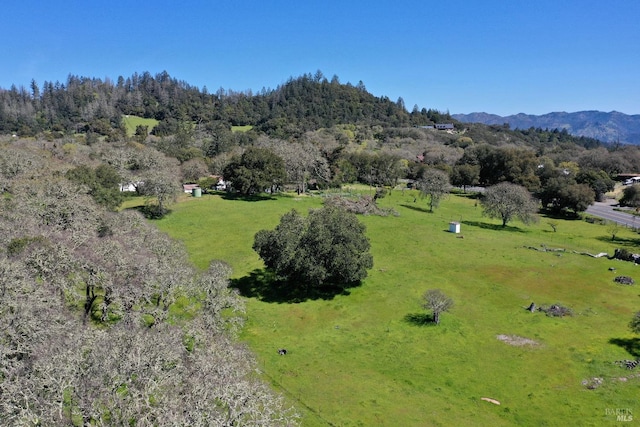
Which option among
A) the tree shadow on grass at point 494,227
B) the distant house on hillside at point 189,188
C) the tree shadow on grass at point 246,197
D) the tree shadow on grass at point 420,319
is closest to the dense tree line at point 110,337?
the tree shadow on grass at point 420,319

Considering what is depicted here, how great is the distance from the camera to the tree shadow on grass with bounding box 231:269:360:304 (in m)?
44.5

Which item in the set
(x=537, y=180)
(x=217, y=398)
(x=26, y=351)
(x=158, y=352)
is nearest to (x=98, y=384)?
(x=158, y=352)

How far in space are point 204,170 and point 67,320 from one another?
87234 mm

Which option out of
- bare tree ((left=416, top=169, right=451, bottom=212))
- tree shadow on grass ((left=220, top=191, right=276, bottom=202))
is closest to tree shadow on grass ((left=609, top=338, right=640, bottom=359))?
bare tree ((left=416, top=169, right=451, bottom=212))

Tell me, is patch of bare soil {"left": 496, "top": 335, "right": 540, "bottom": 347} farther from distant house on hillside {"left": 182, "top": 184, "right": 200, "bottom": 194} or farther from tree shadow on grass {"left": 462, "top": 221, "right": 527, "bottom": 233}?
distant house on hillside {"left": 182, "top": 184, "right": 200, "bottom": 194}

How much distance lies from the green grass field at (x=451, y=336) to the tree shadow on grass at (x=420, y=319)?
0.19 m

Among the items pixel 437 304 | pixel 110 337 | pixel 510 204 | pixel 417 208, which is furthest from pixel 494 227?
pixel 110 337

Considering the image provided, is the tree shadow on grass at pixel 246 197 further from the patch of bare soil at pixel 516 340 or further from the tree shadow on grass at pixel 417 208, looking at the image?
the patch of bare soil at pixel 516 340

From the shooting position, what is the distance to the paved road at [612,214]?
288ft

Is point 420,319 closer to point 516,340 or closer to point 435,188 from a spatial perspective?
point 516,340

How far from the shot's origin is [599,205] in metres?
113

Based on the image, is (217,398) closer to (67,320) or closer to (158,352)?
(158,352)

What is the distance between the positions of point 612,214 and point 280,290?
91785mm

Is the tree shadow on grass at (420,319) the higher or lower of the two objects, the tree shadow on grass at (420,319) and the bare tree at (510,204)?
the lower
